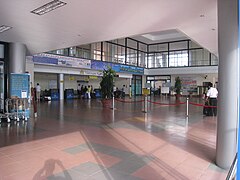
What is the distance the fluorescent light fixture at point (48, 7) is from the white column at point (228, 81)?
10.9 feet

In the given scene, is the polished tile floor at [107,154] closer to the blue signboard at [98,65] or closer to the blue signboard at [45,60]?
the blue signboard at [45,60]

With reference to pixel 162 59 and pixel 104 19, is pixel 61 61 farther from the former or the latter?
pixel 162 59

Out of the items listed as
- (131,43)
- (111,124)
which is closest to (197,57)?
(131,43)

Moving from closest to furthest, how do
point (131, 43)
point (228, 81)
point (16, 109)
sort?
point (228, 81), point (16, 109), point (131, 43)

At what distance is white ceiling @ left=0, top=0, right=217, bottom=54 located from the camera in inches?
175

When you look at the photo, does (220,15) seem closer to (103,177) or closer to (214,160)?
(214,160)

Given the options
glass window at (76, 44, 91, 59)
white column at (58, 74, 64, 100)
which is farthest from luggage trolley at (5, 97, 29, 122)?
glass window at (76, 44, 91, 59)

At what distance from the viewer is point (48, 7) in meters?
4.67

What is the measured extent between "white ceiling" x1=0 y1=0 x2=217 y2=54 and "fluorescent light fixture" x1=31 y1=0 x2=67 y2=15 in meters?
0.13

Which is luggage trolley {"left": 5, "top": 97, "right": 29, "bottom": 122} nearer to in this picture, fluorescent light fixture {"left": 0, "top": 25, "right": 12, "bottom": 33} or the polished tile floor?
the polished tile floor

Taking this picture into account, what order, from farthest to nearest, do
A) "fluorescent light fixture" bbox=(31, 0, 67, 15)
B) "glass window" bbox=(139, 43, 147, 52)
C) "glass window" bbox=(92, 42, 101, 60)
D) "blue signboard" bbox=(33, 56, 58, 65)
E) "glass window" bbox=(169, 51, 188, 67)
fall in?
"glass window" bbox=(139, 43, 147, 52) → "glass window" bbox=(169, 51, 188, 67) → "glass window" bbox=(92, 42, 101, 60) → "blue signboard" bbox=(33, 56, 58, 65) → "fluorescent light fixture" bbox=(31, 0, 67, 15)

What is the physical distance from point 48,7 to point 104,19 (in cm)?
153

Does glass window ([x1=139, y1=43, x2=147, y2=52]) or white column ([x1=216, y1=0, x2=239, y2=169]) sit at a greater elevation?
glass window ([x1=139, y1=43, x2=147, y2=52])

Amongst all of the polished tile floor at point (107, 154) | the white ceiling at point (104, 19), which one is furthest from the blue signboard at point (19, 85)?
the polished tile floor at point (107, 154)
